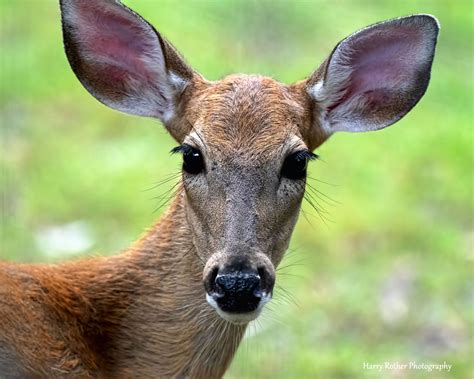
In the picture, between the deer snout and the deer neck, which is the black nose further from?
the deer neck

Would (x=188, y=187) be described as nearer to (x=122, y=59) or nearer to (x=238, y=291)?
(x=238, y=291)

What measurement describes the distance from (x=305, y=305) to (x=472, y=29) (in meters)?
5.72

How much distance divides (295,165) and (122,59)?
1226mm

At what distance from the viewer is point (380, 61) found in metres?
7.46

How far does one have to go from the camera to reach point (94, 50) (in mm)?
7336

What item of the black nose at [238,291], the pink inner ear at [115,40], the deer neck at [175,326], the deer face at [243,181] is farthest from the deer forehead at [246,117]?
the black nose at [238,291]

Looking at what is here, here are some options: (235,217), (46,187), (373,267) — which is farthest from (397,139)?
(235,217)

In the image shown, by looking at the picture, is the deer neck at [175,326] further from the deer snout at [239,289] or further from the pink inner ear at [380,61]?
the pink inner ear at [380,61]

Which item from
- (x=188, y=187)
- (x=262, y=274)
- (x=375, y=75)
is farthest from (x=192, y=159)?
(x=375, y=75)

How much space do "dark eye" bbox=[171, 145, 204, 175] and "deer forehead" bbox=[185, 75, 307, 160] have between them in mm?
62

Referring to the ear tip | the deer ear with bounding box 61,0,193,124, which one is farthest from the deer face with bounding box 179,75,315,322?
the ear tip

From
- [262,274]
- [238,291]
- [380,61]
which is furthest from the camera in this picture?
[380,61]

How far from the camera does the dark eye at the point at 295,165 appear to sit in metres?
6.81

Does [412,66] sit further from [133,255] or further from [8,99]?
[8,99]
